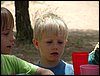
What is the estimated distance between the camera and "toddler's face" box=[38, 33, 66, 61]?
1.85m

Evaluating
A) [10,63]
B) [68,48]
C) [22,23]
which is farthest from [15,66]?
[22,23]

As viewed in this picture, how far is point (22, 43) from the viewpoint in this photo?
321 inches

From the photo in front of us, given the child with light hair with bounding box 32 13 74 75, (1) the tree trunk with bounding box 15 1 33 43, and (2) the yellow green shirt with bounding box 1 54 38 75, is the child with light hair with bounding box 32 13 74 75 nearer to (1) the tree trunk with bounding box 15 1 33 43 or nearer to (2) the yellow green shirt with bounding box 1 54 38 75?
(2) the yellow green shirt with bounding box 1 54 38 75

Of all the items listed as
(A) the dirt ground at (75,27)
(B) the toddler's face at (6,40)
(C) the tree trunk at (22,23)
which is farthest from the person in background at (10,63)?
(C) the tree trunk at (22,23)

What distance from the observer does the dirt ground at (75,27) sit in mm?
7445

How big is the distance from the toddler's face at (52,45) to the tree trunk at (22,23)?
6.28 m

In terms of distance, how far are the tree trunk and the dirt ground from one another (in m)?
0.23

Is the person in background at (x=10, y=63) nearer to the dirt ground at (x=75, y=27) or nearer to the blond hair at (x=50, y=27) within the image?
the blond hair at (x=50, y=27)

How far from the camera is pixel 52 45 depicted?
1.86 meters

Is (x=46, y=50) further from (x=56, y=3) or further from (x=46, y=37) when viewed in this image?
(x=56, y=3)

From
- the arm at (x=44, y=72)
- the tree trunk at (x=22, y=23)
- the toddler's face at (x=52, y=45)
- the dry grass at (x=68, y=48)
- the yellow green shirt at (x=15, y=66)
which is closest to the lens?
the arm at (x=44, y=72)

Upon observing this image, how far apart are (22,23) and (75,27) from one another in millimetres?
4642

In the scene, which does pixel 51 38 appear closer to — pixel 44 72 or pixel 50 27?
pixel 50 27

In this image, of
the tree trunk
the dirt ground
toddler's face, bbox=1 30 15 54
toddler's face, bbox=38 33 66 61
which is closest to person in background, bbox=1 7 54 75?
toddler's face, bbox=1 30 15 54
